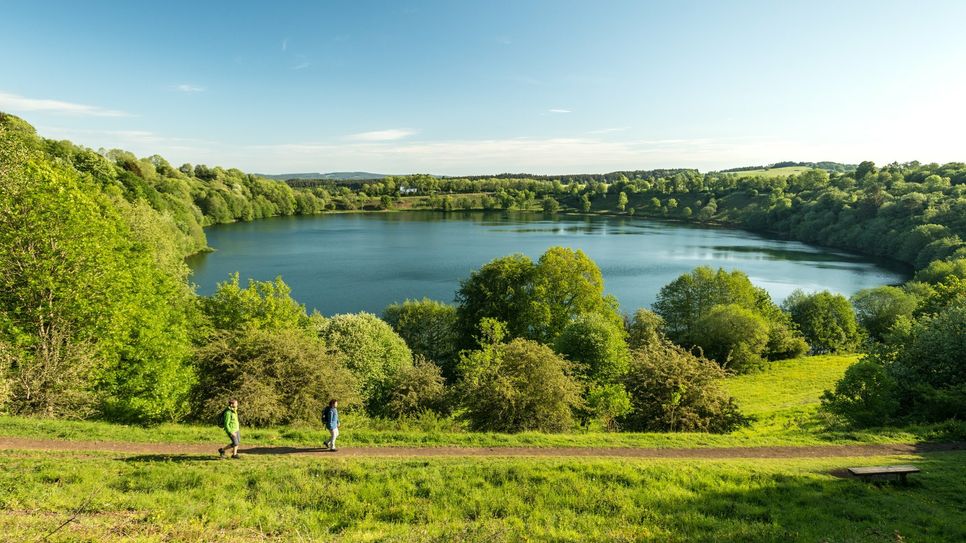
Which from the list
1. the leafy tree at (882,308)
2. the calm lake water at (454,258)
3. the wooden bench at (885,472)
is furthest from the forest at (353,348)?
the calm lake water at (454,258)

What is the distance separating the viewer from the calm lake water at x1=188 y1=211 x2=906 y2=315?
61.2 metres

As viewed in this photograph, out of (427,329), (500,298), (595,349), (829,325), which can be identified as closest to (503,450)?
(595,349)

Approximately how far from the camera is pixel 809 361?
138 feet

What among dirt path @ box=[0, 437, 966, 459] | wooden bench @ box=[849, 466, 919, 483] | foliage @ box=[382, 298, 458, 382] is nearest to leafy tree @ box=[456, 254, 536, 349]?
foliage @ box=[382, 298, 458, 382]

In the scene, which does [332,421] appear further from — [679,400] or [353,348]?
[353,348]

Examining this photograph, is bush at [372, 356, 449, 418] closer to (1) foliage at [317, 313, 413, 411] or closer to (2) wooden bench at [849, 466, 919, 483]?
(1) foliage at [317, 313, 413, 411]

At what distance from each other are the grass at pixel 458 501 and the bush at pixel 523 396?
7.19 meters

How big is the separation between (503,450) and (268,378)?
10.3 m

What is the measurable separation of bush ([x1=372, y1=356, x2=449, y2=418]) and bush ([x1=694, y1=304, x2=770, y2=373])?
24.8 metres

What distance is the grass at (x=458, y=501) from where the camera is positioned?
8781mm

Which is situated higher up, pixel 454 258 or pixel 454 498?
pixel 454 498

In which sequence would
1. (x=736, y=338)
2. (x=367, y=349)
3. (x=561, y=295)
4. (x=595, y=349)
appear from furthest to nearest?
(x=736, y=338) → (x=561, y=295) → (x=595, y=349) → (x=367, y=349)

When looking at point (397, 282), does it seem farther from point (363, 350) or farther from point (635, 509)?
point (635, 509)

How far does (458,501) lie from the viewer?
34.1 feet
